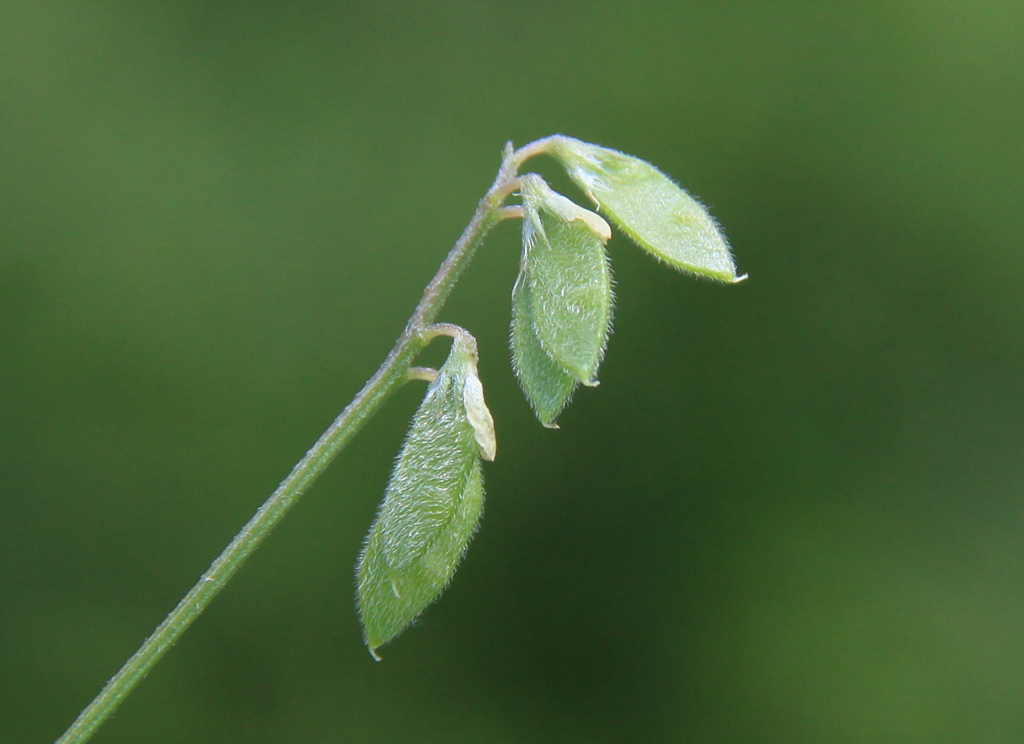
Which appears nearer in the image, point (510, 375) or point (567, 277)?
point (567, 277)

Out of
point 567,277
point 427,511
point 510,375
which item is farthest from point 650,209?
point 510,375

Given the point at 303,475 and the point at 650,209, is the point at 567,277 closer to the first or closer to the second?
the point at 650,209

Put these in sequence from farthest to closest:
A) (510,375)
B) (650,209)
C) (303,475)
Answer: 1. (510,375)
2. (650,209)
3. (303,475)

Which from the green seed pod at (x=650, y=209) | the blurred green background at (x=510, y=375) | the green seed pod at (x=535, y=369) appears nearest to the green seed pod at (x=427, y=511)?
the green seed pod at (x=535, y=369)

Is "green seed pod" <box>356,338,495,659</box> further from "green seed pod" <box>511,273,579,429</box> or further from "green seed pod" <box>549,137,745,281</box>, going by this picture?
"green seed pod" <box>549,137,745,281</box>

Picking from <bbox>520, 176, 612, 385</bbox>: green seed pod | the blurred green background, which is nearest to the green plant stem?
<bbox>520, 176, 612, 385</bbox>: green seed pod

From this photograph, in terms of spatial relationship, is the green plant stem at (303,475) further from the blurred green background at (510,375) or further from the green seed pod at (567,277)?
the blurred green background at (510,375)
